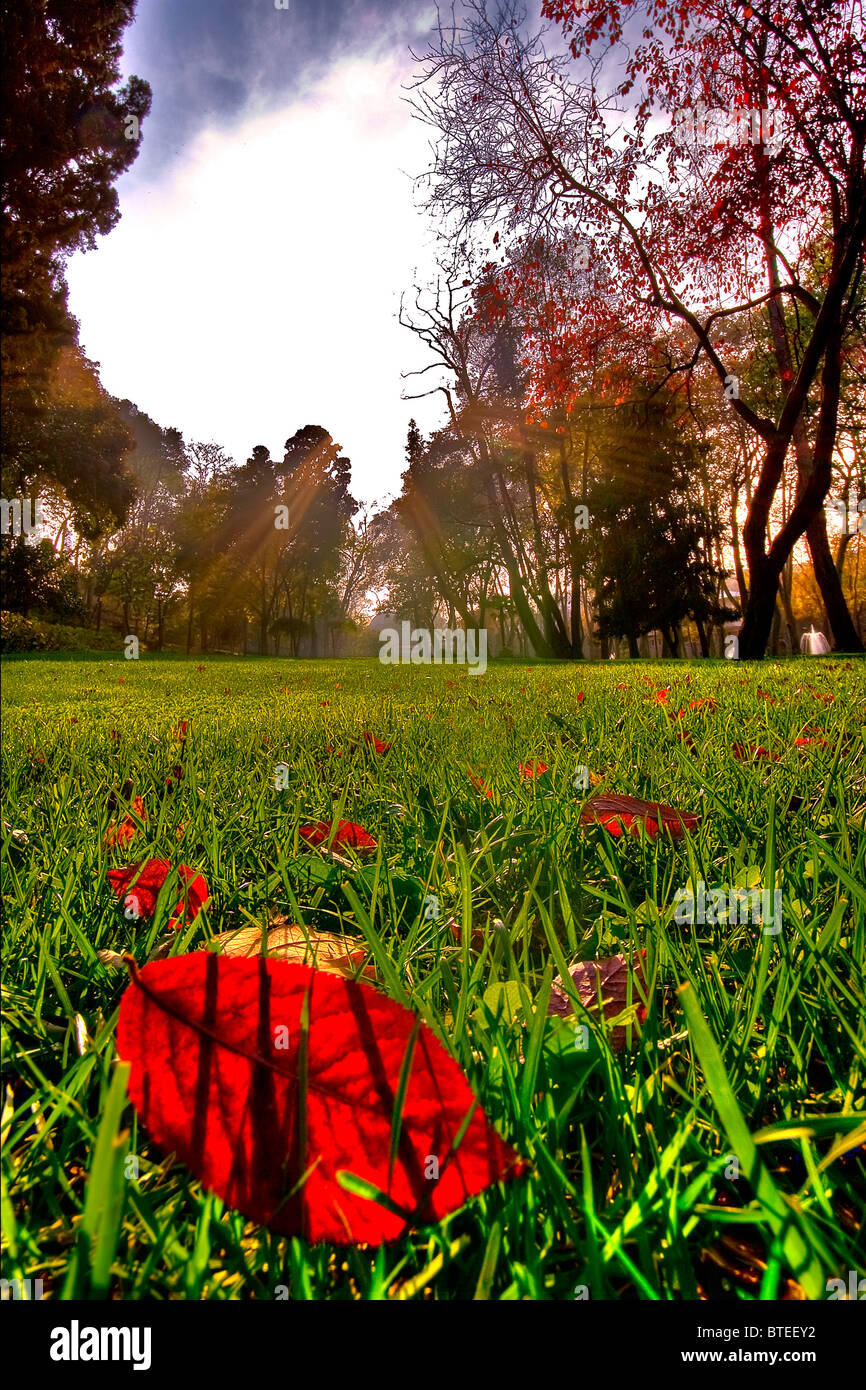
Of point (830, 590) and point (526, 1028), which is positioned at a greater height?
point (830, 590)

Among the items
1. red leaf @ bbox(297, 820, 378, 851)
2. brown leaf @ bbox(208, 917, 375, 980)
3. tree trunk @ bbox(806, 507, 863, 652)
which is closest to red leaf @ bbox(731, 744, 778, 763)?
red leaf @ bbox(297, 820, 378, 851)

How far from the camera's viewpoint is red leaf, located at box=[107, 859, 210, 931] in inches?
41.8

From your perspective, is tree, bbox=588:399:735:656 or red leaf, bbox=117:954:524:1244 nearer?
red leaf, bbox=117:954:524:1244

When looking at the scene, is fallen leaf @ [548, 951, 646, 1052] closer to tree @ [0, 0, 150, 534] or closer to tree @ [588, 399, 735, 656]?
tree @ [0, 0, 150, 534]

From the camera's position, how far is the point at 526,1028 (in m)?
0.73

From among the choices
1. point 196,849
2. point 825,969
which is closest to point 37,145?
point 196,849

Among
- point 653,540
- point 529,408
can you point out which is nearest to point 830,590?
point 529,408

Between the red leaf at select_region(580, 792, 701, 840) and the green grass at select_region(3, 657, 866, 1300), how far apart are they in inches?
1.5

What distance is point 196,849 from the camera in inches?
58.0

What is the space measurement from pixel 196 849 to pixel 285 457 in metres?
46.6

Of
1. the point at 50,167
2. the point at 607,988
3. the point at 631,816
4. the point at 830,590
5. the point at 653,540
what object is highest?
the point at 50,167

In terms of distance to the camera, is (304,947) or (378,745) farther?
(378,745)

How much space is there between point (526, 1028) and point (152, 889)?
0.68 meters

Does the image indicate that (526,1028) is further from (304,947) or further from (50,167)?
(50,167)
